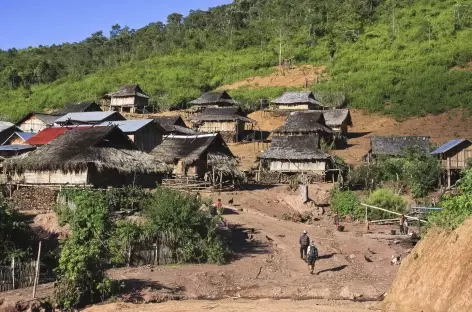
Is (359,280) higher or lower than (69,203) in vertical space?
lower

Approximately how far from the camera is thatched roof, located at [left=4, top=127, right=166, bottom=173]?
25062mm

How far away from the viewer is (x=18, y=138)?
40.4m

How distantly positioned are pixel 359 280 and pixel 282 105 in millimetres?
37906

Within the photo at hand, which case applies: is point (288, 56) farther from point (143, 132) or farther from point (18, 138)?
point (18, 138)

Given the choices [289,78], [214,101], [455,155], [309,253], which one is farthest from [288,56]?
[309,253]

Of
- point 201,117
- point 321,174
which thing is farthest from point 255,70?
point 321,174

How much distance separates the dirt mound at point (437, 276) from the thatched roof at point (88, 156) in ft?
50.1

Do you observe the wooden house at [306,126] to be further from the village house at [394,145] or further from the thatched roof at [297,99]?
the thatched roof at [297,99]

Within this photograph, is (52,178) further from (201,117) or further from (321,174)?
(201,117)

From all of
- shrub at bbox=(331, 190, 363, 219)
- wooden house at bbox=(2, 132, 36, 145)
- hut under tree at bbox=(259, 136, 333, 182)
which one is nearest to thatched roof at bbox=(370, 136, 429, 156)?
hut under tree at bbox=(259, 136, 333, 182)

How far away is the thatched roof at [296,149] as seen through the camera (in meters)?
36.2

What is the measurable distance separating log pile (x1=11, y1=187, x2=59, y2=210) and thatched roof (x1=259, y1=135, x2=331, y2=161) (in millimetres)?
16245

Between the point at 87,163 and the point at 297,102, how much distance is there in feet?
104

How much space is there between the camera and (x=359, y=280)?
18.1 metres
